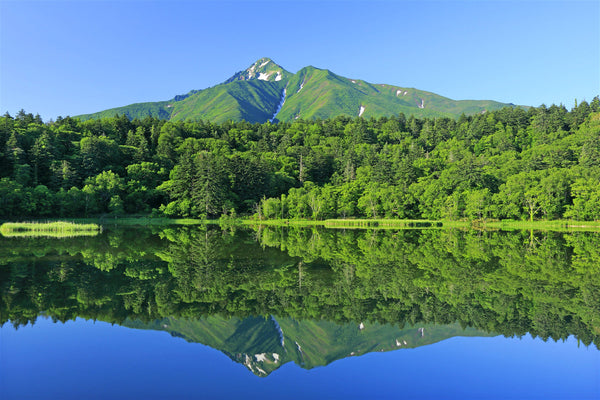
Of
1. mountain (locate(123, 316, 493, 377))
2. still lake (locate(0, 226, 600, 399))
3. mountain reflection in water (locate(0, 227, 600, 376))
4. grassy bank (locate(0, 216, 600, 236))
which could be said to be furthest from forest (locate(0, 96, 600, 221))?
mountain (locate(123, 316, 493, 377))

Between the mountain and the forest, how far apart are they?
6987cm

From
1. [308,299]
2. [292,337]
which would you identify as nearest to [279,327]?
[292,337]

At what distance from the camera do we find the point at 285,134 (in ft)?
477

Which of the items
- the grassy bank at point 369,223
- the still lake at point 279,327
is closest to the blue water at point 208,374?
the still lake at point 279,327

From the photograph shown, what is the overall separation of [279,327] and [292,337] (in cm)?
87

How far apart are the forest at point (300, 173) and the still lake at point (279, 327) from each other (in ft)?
202

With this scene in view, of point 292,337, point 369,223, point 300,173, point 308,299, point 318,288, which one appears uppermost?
point 300,173

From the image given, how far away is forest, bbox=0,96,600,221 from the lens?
77.5 metres

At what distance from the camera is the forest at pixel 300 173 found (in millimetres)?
77500

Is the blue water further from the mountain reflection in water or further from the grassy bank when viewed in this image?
the grassy bank

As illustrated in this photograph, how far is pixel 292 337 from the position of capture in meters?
12.1

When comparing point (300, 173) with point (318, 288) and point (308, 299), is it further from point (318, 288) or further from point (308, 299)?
point (308, 299)

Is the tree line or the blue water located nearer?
the blue water

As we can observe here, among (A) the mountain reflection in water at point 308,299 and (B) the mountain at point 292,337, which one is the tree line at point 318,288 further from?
(B) the mountain at point 292,337
